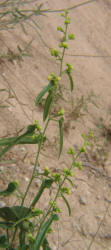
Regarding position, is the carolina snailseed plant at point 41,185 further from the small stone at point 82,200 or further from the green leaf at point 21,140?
the small stone at point 82,200

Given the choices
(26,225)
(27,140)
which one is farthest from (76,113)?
(26,225)

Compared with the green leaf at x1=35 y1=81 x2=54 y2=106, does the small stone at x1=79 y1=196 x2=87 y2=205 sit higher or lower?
lower

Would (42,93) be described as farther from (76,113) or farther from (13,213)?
(76,113)

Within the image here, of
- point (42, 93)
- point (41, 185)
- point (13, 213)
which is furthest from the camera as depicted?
point (13, 213)

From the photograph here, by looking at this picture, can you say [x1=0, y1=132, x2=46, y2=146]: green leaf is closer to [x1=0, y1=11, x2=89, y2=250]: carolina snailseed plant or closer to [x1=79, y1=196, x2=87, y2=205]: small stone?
[x1=0, y1=11, x2=89, y2=250]: carolina snailseed plant

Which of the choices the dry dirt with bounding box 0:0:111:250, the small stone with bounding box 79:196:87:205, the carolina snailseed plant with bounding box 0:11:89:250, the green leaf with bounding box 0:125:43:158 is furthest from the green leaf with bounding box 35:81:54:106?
the small stone with bounding box 79:196:87:205

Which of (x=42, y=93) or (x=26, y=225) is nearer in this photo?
(x=42, y=93)

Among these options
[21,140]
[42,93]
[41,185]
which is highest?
[42,93]

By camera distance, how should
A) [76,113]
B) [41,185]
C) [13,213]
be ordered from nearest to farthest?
[41,185]
[13,213]
[76,113]

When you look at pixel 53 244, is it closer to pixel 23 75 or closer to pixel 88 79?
pixel 23 75

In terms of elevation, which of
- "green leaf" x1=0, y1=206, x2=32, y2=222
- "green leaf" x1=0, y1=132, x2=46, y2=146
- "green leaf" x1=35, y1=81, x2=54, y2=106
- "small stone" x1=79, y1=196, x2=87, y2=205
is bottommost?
"small stone" x1=79, y1=196, x2=87, y2=205

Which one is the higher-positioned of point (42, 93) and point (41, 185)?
point (42, 93)
